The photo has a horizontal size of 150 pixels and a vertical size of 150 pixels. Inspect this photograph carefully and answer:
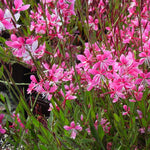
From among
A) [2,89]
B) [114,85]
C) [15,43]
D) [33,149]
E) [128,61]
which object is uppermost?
[15,43]

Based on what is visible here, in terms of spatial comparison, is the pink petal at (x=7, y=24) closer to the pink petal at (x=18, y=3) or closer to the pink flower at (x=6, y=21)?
the pink flower at (x=6, y=21)

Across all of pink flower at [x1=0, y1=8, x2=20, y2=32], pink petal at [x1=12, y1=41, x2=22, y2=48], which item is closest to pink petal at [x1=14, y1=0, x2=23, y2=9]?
pink flower at [x1=0, y1=8, x2=20, y2=32]

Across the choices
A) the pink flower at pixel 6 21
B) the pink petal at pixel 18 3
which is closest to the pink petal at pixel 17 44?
the pink flower at pixel 6 21

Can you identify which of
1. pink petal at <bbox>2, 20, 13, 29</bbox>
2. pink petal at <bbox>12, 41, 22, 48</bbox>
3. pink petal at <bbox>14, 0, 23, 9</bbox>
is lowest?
pink petal at <bbox>12, 41, 22, 48</bbox>

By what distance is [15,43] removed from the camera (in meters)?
0.76

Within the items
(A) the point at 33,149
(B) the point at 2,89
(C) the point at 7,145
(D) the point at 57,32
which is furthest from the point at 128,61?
(B) the point at 2,89

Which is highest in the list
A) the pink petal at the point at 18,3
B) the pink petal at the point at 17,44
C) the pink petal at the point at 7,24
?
the pink petal at the point at 18,3

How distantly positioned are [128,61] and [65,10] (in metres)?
0.43

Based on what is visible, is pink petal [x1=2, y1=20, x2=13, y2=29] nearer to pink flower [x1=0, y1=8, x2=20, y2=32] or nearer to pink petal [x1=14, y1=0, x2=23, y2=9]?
pink flower [x1=0, y1=8, x2=20, y2=32]

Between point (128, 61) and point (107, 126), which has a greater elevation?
point (128, 61)

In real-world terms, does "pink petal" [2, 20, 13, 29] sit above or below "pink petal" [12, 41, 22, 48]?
above

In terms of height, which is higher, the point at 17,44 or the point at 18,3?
the point at 18,3

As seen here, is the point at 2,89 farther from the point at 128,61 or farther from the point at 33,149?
the point at 128,61

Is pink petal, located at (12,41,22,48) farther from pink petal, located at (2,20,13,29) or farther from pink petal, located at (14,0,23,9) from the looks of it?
pink petal, located at (14,0,23,9)
